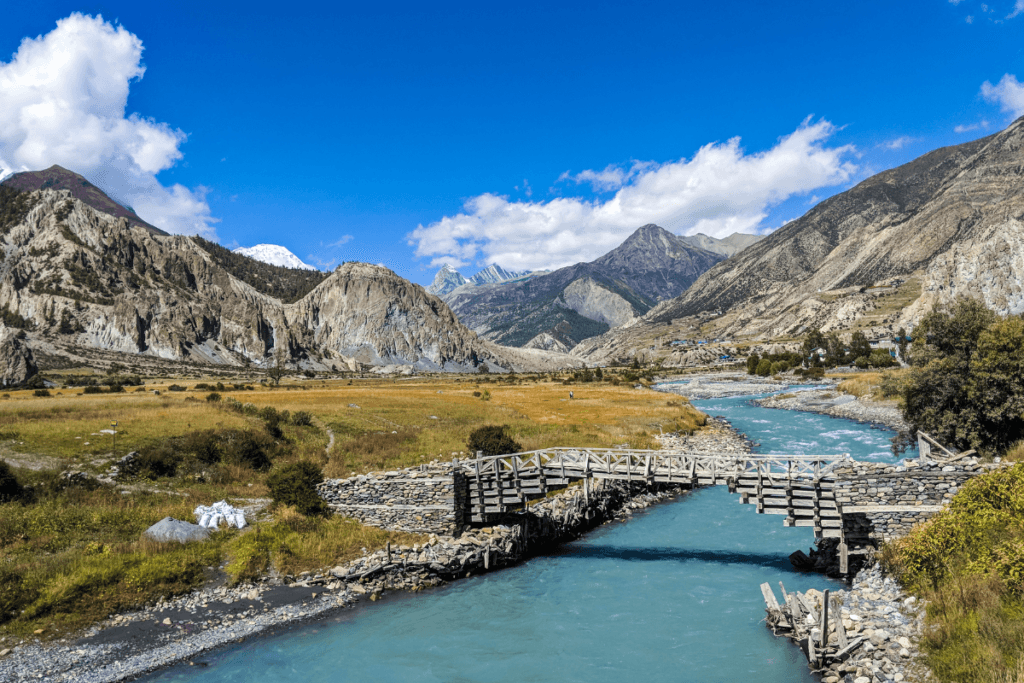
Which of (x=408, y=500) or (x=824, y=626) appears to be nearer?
(x=824, y=626)

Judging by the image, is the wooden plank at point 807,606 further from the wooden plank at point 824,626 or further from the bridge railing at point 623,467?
the bridge railing at point 623,467

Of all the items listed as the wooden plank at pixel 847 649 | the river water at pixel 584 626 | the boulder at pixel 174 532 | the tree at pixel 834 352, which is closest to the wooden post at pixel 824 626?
the wooden plank at pixel 847 649

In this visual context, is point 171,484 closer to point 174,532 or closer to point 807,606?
point 174,532

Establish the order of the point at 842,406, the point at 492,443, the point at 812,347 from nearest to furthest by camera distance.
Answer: the point at 492,443
the point at 842,406
the point at 812,347

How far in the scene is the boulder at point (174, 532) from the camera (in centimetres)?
2347

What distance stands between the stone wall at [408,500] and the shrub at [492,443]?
18.4 feet

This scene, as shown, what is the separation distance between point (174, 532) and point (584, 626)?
18.4 metres

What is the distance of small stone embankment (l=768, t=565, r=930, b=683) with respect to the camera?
14.6m

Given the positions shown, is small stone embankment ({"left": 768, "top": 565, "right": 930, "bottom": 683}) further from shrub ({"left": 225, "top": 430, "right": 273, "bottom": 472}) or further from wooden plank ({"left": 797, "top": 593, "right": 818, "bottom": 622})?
shrub ({"left": 225, "top": 430, "right": 273, "bottom": 472})

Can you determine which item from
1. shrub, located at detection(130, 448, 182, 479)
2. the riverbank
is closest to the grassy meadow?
shrub, located at detection(130, 448, 182, 479)

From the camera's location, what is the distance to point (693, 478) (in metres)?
24.8

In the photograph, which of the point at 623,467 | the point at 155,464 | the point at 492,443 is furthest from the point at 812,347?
the point at 155,464

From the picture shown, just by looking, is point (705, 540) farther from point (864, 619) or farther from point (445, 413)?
point (445, 413)

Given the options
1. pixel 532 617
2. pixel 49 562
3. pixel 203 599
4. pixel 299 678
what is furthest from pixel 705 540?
pixel 49 562
